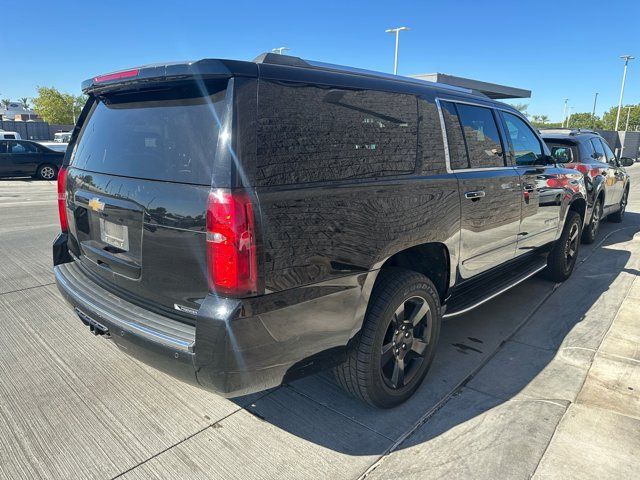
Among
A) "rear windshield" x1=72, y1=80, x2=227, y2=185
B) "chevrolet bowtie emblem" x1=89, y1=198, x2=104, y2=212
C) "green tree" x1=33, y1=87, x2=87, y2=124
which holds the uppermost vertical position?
"green tree" x1=33, y1=87, x2=87, y2=124

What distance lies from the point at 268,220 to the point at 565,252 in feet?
14.7

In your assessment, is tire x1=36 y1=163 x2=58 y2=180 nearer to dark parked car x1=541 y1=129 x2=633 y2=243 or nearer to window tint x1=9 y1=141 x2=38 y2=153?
window tint x1=9 y1=141 x2=38 y2=153

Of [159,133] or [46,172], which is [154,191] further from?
[46,172]

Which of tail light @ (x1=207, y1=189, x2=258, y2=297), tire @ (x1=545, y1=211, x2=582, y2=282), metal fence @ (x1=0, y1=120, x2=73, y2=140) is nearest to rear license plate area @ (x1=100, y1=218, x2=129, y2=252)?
tail light @ (x1=207, y1=189, x2=258, y2=297)

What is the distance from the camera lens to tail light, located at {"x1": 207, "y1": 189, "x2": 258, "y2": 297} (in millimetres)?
1942

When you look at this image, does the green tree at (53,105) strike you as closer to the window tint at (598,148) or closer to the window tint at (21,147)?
the window tint at (21,147)

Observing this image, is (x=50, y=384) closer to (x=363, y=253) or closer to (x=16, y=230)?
(x=363, y=253)

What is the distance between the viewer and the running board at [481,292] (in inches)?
134

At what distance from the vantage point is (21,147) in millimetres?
16281

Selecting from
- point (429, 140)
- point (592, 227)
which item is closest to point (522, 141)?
point (429, 140)

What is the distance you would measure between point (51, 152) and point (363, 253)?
18.0 metres

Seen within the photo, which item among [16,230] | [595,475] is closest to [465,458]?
[595,475]

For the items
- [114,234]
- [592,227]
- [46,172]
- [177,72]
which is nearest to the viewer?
[177,72]

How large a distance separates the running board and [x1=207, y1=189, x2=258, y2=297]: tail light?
71.4 inches
